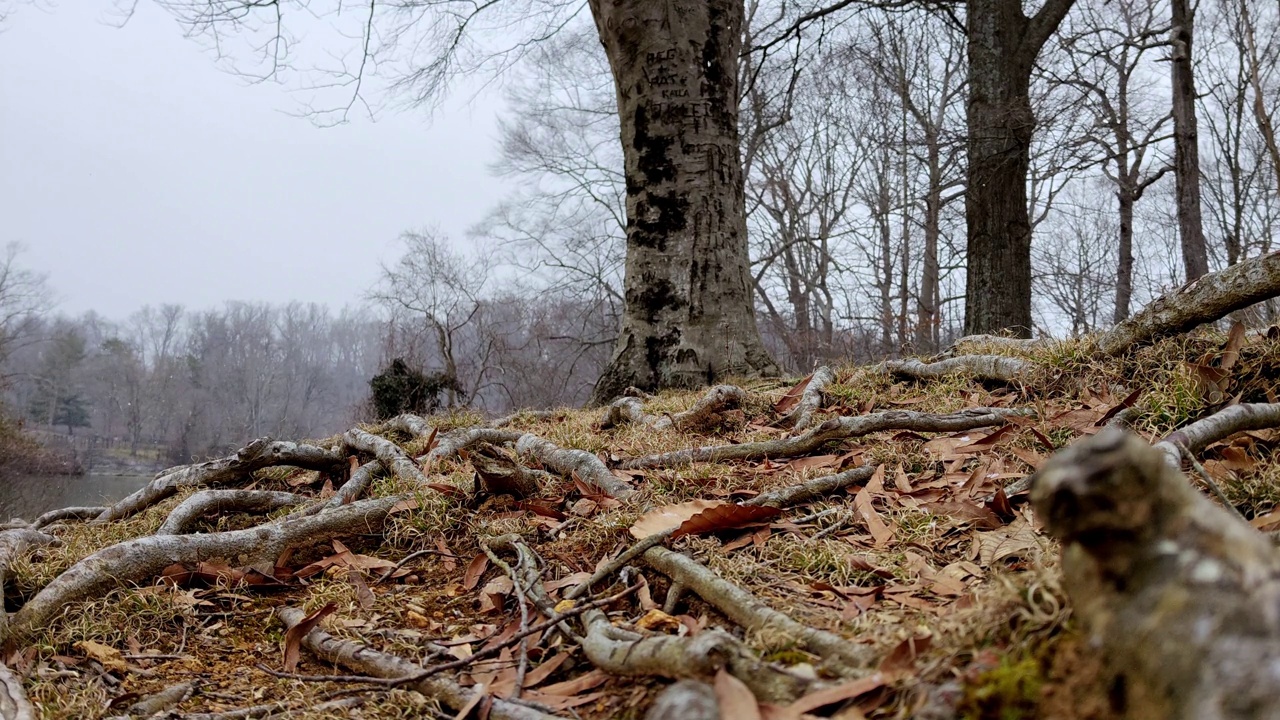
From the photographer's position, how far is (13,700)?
1700 millimetres

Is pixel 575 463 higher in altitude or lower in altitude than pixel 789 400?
lower

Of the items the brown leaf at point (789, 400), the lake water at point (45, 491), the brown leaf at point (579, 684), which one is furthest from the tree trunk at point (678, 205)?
the lake water at point (45, 491)

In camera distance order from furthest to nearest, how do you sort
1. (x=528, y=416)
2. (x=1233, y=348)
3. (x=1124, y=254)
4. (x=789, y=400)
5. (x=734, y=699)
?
(x=1124, y=254) → (x=528, y=416) → (x=789, y=400) → (x=1233, y=348) → (x=734, y=699)

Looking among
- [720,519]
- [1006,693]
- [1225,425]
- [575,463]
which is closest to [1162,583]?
[1006,693]

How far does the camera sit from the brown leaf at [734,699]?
1.02m

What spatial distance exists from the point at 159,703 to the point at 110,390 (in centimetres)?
3906

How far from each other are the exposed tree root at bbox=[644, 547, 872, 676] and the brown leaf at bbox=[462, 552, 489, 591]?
0.63 m

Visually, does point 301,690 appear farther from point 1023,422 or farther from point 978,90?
point 978,90

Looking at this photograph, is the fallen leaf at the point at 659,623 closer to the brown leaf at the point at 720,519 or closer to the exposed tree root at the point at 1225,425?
the brown leaf at the point at 720,519

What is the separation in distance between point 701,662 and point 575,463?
1.88 m

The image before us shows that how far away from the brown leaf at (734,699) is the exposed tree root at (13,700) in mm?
1653

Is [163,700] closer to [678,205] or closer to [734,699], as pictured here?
[734,699]

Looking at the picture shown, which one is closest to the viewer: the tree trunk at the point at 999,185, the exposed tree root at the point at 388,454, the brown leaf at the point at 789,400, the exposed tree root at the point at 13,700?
the exposed tree root at the point at 13,700

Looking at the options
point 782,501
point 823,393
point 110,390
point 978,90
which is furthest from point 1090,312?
point 110,390
